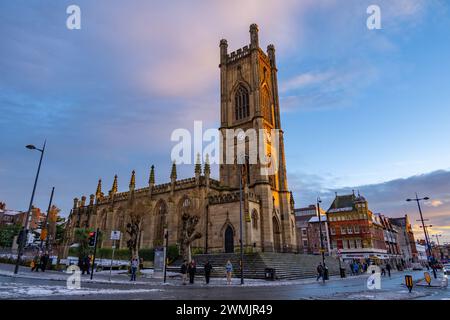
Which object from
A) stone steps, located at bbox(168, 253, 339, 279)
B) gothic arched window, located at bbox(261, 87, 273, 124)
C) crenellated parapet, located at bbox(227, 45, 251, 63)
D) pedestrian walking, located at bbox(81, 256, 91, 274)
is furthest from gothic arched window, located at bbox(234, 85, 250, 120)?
pedestrian walking, located at bbox(81, 256, 91, 274)

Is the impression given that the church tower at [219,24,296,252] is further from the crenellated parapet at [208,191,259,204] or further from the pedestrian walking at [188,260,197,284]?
the pedestrian walking at [188,260,197,284]

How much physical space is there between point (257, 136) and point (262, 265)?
66.5 feet

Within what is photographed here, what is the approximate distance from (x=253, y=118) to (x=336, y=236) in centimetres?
3926

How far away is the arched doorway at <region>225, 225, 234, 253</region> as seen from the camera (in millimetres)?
34156

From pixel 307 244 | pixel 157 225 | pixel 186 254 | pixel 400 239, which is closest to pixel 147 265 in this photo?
pixel 157 225

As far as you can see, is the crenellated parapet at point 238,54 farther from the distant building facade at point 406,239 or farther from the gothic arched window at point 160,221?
the distant building facade at point 406,239

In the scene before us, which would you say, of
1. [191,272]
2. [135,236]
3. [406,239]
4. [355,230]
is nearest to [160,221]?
[135,236]

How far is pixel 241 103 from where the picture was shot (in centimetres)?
4738

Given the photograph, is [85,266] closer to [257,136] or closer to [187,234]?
[187,234]

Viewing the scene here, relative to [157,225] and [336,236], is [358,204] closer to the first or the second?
[336,236]

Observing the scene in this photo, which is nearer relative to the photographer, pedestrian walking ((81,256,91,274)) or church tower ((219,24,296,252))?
pedestrian walking ((81,256,91,274))

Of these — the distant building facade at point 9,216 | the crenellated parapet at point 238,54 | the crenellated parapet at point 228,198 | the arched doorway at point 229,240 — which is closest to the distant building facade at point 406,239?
the crenellated parapet at point 228,198

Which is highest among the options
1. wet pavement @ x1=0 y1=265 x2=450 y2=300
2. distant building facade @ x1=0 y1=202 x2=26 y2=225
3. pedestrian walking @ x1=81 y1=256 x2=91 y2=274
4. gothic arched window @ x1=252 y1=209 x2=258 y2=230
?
distant building facade @ x1=0 y1=202 x2=26 y2=225

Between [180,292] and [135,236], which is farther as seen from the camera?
[135,236]
